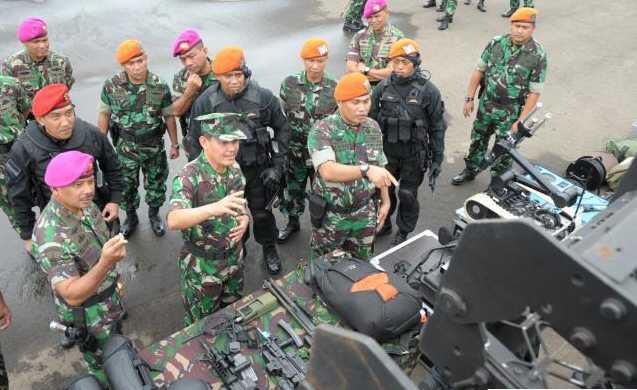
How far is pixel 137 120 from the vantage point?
181 inches

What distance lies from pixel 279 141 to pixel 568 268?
11.4 feet

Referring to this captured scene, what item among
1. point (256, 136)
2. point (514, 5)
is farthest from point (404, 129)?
point (514, 5)

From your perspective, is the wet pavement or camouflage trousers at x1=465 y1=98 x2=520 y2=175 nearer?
the wet pavement

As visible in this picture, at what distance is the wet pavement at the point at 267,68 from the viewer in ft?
14.1

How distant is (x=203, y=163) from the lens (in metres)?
3.20

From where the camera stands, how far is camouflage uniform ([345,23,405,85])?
5.56 metres

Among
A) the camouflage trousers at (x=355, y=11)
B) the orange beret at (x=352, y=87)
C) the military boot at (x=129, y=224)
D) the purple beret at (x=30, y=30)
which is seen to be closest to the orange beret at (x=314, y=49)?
the orange beret at (x=352, y=87)

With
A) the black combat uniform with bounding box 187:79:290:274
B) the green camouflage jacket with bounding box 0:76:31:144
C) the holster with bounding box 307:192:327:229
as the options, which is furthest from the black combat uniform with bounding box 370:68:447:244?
the green camouflage jacket with bounding box 0:76:31:144

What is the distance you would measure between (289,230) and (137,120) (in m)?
1.86

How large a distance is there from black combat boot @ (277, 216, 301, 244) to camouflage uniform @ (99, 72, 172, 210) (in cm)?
137

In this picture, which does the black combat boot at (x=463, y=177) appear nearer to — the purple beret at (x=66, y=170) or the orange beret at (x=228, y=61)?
the orange beret at (x=228, y=61)

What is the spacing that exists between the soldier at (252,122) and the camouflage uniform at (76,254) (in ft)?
4.25

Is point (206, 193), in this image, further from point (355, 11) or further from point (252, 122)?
point (355, 11)

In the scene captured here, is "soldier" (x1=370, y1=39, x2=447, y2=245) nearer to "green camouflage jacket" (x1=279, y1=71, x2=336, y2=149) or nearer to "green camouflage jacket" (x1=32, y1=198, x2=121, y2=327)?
"green camouflage jacket" (x1=279, y1=71, x2=336, y2=149)
